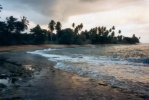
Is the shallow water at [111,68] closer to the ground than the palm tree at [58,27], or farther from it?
closer to the ground

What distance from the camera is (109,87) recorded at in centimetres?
1697

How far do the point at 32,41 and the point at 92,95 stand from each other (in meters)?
107

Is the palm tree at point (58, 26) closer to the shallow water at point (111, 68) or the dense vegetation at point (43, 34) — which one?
the dense vegetation at point (43, 34)

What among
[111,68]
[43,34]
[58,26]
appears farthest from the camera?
[58,26]

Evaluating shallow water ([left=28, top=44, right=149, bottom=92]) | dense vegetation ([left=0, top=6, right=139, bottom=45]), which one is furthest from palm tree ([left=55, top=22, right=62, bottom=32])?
shallow water ([left=28, top=44, right=149, bottom=92])

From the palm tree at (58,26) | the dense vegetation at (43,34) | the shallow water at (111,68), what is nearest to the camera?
the shallow water at (111,68)

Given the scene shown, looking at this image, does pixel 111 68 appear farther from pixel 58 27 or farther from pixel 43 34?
pixel 58 27

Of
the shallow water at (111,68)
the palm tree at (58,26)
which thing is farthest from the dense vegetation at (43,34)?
the shallow water at (111,68)

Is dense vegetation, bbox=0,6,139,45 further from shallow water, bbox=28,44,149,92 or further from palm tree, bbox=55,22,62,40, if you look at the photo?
shallow water, bbox=28,44,149,92

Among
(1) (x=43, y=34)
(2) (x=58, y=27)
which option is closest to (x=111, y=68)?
(1) (x=43, y=34)

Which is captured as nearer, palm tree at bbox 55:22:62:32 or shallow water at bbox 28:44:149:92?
shallow water at bbox 28:44:149:92

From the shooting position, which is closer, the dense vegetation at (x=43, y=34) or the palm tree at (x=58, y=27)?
the dense vegetation at (x=43, y=34)

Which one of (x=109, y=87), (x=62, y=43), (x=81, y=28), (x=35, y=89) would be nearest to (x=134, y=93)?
(x=109, y=87)

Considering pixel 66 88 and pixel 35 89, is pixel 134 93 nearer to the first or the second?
pixel 66 88
